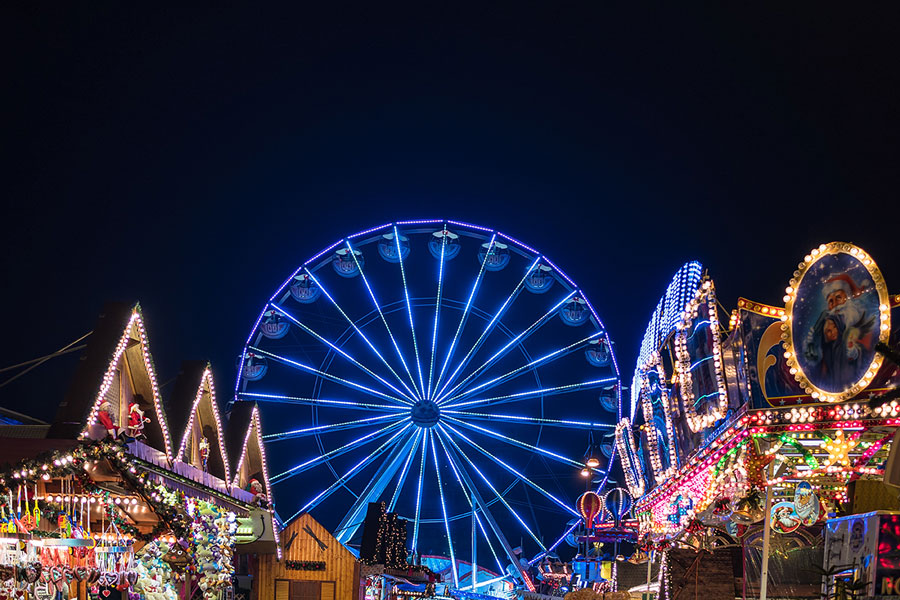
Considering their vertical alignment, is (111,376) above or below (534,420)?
below

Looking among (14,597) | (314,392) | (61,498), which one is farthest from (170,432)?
(314,392)

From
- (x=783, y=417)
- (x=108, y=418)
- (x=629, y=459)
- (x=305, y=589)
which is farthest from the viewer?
(x=629, y=459)

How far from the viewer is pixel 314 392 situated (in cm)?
2970

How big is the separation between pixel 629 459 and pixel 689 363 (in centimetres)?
1264

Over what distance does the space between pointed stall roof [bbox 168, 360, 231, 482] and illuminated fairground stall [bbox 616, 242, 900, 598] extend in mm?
8400

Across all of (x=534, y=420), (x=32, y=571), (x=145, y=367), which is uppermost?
(x=534, y=420)

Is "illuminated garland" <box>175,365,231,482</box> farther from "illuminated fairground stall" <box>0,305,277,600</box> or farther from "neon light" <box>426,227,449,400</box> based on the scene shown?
"neon light" <box>426,227,449,400</box>

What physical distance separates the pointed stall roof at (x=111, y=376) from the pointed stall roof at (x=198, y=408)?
1.38 m

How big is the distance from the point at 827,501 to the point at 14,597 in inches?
496

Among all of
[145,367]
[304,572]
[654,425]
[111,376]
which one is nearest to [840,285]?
[111,376]

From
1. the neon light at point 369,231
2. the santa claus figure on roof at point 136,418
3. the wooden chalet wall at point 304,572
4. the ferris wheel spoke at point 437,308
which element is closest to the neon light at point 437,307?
the ferris wheel spoke at point 437,308

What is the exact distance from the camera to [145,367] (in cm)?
1487

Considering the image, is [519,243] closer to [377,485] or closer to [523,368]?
[523,368]

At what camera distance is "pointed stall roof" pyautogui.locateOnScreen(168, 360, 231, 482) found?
17339 millimetres
